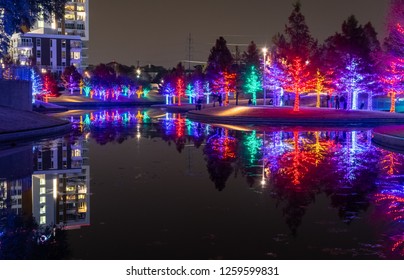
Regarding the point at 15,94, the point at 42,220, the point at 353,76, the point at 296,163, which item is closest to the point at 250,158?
the point at 296,163

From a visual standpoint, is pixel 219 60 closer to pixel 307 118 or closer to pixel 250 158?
pixel 307 118

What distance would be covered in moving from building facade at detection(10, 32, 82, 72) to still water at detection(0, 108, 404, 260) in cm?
10992

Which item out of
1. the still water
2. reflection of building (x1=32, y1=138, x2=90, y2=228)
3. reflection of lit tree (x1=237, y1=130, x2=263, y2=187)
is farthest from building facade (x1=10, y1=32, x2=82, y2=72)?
Result: the still water

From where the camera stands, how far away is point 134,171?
1518 cm

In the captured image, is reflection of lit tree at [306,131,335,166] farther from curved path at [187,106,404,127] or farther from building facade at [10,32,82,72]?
building facade at [10,32,82,72]

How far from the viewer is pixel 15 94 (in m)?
32.8

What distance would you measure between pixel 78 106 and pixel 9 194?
82.7 metres

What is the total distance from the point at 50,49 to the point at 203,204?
123777 mm

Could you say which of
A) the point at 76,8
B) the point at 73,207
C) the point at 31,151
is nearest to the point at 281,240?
the point at 73,207

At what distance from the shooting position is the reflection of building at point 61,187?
9.45 meters

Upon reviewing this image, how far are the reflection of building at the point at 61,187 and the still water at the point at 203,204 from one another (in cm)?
3

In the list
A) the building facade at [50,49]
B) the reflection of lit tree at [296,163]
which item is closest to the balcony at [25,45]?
the building facade at [50,49]

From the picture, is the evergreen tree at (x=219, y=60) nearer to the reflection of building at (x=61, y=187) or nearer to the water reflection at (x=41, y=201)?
the reflection of building at (x=61, y=187)

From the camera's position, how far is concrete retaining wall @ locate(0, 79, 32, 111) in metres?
31.8
